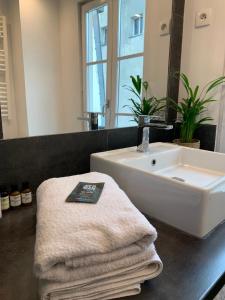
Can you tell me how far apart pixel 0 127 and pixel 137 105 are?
2.64 feet

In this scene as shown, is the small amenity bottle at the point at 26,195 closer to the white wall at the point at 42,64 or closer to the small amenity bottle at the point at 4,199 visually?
the small amenity bottle at the point at 4,199

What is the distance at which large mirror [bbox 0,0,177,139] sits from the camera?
0.90m

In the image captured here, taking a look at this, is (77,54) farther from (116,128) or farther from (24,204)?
(24,204)

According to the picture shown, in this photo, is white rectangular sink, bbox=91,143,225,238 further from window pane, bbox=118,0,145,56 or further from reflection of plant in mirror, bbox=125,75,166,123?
window pane, bbox=118,0,145,56

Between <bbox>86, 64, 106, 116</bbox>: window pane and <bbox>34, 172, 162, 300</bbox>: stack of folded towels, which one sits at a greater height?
<bbox>86, 64, 106, 116</bbox>: window pane

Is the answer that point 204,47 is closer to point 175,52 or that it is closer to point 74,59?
point 175,52

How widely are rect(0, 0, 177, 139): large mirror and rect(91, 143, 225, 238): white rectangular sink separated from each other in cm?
25

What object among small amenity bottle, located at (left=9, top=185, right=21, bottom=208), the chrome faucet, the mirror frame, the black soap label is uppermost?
the mirror frame

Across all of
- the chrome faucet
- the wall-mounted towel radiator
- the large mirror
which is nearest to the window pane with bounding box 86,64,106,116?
the large mirror

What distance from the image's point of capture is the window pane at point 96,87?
1168 mm

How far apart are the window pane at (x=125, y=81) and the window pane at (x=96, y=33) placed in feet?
0.49

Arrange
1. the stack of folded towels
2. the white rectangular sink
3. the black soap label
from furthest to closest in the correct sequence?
the white rectangular sink
the black soap label
the stack of folded towels

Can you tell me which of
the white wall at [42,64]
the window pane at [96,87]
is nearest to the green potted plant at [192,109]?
the window pane at [96,87]

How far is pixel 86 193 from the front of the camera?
67 centimetres
